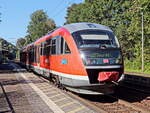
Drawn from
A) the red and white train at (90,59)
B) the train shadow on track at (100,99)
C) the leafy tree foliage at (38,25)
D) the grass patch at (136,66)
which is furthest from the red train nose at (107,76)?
the leafy tree foliage at (38,25)

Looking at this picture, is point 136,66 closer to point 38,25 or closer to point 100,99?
A: point 100,99

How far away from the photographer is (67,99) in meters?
10.1

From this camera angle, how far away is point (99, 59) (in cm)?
939

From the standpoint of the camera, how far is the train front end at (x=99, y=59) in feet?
30.5

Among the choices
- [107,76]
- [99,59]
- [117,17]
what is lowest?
[107,76]

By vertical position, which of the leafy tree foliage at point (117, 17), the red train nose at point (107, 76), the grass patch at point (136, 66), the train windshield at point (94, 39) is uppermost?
the leafy tree foliage at point (117, 17)

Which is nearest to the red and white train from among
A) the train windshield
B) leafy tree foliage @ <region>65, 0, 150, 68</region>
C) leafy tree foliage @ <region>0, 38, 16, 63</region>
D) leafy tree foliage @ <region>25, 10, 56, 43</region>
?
the train windshield

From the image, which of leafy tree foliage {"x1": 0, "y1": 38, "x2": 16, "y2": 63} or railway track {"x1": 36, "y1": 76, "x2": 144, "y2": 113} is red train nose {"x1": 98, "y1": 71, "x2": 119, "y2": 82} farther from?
leafy tree foliage {"x1": 0, "y1": 38, "x2": 16, "y2": 63}

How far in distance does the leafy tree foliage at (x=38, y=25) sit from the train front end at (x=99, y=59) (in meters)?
71.0

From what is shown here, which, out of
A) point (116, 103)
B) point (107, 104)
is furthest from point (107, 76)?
point (116, 103)

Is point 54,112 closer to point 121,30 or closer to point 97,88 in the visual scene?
point 97,88

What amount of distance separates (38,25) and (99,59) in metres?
74.7

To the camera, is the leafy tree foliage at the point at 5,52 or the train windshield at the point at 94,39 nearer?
the train windshield at the point at 94,39

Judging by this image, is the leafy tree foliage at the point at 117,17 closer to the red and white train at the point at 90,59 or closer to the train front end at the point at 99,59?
the red and white train at the point at 90,59
